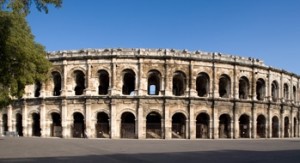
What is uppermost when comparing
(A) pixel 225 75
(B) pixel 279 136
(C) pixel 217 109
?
(A) pixel 225 75

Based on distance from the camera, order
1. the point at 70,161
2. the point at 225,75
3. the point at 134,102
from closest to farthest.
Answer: the point at 70,161 < the point at 134,102 < the point at 225,75

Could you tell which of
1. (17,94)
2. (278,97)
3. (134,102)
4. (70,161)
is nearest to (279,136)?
(278,97)

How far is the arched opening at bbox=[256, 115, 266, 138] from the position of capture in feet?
119

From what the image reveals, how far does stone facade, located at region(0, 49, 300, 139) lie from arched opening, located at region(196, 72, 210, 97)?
89 mm

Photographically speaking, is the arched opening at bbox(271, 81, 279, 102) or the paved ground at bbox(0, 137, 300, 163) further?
the arched opening at bbox(271, 81, 279, 102)

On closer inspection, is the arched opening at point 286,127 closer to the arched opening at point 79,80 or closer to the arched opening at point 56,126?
the arched opening at point 79,80

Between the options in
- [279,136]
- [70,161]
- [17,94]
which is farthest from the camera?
[279,136]

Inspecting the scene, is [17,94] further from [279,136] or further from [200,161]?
[279,136]

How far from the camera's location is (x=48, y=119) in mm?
33594

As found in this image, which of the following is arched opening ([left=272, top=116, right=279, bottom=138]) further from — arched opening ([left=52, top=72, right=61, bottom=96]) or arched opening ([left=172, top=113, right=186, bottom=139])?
arched opening ([left=52, top=72, right=61, bottom=96])

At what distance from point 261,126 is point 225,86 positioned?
5.69 m

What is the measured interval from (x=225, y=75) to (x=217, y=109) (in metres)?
3.39

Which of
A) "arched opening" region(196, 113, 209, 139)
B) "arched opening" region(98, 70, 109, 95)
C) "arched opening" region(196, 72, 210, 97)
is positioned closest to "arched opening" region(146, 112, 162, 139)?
"arched opening" region(196, 113, 209, 139)

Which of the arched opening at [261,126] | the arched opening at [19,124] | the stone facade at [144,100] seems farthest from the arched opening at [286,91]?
the arched opening at [19,124]
